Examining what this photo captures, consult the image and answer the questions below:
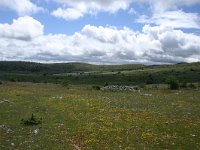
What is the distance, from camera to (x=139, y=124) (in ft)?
101

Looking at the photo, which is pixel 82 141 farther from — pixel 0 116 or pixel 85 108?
pixel 85 108

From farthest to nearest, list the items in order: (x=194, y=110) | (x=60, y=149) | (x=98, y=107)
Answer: (x=98, y=107)
(x=194, y=110)
(x=60, y=149)

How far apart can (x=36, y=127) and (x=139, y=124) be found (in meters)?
8.79

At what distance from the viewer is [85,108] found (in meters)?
41.0

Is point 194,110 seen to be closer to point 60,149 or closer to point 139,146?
point 139,146

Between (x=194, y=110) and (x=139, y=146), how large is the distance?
17.4 metres

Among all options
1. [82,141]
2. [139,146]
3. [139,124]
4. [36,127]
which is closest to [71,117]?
[36,127]

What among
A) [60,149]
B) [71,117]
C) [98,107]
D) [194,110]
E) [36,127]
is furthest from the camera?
[98,107]

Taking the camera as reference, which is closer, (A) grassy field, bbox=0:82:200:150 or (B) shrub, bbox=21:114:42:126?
(A) grassy field, bbox=0:82:200:150

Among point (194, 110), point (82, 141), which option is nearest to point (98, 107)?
point (194, 110)

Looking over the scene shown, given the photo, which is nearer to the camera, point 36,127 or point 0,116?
point 36,127

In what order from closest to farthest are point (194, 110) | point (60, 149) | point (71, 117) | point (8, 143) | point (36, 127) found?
point (60, 149), point (8, 143), point (36, 127), point (71, 117), point (194, 110)

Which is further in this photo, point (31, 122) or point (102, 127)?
point (31, 122)

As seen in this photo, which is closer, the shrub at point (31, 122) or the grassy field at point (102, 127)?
the grassy field at point (102, 127)
